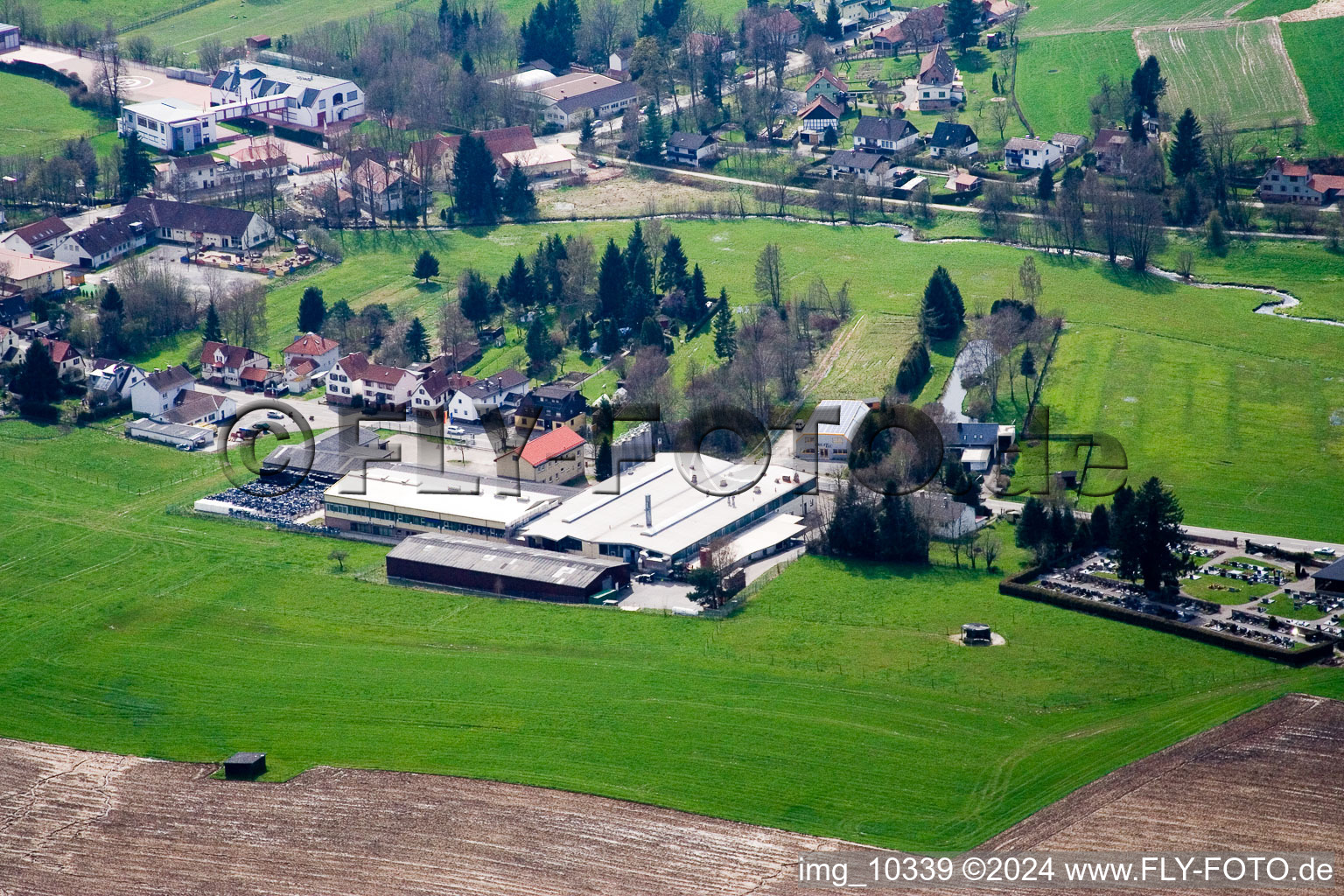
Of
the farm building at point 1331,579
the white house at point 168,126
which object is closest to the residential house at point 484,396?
the farm building at point 1331,579

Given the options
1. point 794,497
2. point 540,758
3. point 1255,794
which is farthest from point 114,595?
point 1255,794

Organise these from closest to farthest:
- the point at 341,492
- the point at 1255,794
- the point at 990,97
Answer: the point at 1255,794
the point at 341,492
the point at 990,97

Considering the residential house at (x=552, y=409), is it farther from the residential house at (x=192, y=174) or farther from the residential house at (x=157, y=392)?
the residential house at (x=192, y=174)

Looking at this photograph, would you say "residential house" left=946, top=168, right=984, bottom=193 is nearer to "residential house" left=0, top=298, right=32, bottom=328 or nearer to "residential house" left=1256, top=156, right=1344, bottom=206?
"residential house" left=1256, top=156, right=1344, bottom=206

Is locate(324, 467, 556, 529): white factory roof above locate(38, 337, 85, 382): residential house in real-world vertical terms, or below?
below

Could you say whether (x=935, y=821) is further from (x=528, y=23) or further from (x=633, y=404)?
(x=528, y=23)

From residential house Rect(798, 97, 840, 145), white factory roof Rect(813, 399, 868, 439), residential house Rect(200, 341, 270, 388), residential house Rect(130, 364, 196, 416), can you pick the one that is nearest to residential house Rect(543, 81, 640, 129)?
residential house Rect(798, 97, 840, 145)
